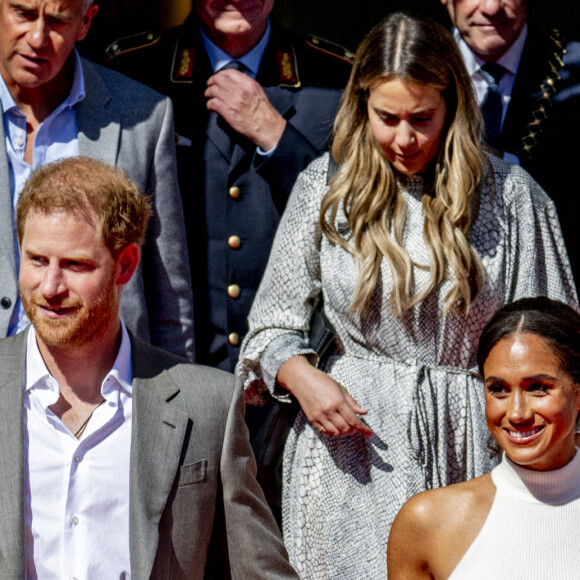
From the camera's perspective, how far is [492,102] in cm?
435

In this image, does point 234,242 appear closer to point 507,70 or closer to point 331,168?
point 331,168

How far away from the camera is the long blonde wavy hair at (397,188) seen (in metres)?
3.52

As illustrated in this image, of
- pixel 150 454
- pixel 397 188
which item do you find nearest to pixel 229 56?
pixel 397 188

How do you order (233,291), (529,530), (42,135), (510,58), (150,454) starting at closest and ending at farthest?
(150,454) → (529,530) → (42,135) → (233,291) → (510,58)

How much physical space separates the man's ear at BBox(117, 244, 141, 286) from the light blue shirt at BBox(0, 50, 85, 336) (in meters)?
0.73

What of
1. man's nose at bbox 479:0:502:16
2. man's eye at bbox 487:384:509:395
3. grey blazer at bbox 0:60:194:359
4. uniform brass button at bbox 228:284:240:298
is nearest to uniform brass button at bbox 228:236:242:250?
uniform brass button at bbox 228:284:240:298

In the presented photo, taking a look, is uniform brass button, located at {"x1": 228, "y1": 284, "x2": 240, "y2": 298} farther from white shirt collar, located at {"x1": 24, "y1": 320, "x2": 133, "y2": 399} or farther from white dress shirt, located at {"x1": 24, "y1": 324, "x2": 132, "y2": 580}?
white dress shirt, located at {"x1": 24, "y1": 324, "x2": 132, "y2": 580}

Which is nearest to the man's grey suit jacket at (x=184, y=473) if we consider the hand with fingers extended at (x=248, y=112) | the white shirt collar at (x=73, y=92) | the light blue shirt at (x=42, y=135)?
the light blue shirt at (x=42, y=135)

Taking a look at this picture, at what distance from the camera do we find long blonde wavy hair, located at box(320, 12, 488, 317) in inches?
139

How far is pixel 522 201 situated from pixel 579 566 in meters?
1.18

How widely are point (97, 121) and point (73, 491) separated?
138 centimetres

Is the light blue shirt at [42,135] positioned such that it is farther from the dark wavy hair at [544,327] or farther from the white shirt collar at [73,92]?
the dark wavy hair at [544,327]

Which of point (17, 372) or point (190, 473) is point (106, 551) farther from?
point (17, 372)

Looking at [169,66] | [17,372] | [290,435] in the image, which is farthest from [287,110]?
[17,372]
